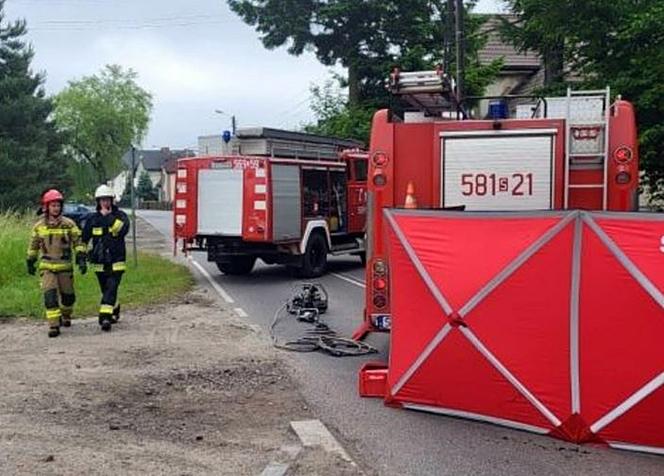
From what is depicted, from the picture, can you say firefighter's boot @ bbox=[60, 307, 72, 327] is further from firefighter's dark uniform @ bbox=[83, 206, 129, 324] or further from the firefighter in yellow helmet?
firefighter's dark uniform @ bbox=[83, 206, 129, 324]

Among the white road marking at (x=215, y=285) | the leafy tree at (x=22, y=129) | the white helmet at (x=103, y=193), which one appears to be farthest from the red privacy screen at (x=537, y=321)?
the leafy tree at (x=22, y=129)

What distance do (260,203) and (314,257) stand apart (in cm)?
214

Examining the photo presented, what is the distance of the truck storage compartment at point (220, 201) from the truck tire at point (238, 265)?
1221 mm

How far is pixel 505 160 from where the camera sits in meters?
7.60

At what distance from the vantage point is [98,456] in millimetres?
5469

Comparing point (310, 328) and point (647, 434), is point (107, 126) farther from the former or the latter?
point (647, 434)

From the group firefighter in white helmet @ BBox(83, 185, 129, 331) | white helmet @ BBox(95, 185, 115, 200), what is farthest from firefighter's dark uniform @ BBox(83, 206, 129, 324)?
white helmet @ BBox(95, 185, 115, 200)

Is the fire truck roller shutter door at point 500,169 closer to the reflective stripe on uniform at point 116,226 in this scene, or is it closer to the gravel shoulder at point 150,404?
the gravel shoulder at point 150,404

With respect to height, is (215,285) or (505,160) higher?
(505,160)

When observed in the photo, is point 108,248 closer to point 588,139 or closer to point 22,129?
point 588,139

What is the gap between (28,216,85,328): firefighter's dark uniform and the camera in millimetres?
10680

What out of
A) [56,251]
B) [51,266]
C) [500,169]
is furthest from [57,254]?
[500,169]

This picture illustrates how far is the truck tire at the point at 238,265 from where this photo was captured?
58.8 ft

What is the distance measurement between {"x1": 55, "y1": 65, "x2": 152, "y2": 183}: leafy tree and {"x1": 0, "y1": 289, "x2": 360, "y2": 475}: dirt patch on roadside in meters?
76.1
